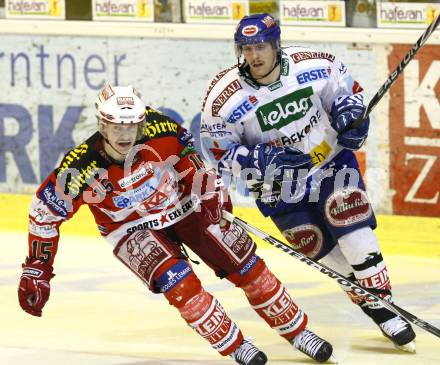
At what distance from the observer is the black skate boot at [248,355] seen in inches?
272

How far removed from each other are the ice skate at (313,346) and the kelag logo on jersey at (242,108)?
1.10 m

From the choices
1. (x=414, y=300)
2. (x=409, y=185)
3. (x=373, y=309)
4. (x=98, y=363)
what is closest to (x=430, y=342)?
(x=373, y=309)

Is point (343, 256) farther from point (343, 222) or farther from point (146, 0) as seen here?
point (146, 0)

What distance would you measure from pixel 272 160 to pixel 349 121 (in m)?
0.43

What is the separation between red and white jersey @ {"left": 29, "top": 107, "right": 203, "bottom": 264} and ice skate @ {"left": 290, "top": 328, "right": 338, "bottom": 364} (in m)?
0.80

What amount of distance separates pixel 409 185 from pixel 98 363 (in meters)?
3.61

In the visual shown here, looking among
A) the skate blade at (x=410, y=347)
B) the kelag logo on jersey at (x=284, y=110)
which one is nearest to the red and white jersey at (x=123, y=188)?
the kelag logo on jersey at (x=284, y=110)

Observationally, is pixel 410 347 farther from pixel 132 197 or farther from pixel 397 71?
pixel 132 197

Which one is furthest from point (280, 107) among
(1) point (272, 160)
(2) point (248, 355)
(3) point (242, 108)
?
(2) point (248, 355)

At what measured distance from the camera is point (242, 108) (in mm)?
7520

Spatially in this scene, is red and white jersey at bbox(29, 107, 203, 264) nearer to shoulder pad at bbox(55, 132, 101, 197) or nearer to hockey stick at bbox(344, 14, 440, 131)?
shoulder pad at bbox(55, 132, 101, 197)

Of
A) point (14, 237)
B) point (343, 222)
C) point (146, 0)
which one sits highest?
point (146, 0)

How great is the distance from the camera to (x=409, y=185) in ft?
33.9

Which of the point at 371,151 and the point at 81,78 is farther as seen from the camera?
the point at 81,78
